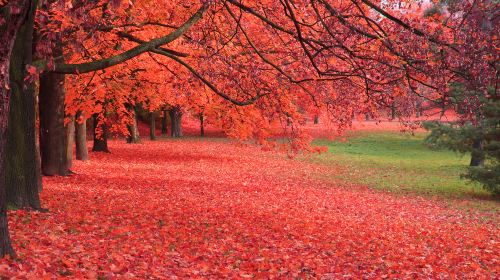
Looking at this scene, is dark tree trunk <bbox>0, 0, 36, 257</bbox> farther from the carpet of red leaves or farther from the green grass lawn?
the green grass lawn

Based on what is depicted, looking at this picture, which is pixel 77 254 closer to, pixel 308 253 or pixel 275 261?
pixel 275 261

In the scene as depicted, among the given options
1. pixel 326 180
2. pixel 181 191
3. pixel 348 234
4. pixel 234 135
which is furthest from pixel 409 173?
pixel 348 234

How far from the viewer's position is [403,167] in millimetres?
32188

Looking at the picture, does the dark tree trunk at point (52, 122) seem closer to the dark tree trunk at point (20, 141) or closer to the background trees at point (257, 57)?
the background trees at point (257, 57)

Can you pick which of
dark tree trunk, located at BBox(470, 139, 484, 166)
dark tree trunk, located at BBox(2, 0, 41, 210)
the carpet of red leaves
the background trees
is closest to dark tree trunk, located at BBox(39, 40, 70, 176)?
the background trees

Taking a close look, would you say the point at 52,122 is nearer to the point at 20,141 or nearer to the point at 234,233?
the point at 20,141

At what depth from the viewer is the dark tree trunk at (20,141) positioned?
31.8 feet

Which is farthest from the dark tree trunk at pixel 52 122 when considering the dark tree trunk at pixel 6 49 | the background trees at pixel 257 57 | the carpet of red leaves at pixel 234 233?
the dark tree trunk at pixel 6 49

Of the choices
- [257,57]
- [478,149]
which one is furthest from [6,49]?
[478,149]

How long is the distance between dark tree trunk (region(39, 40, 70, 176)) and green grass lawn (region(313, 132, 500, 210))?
12.4m

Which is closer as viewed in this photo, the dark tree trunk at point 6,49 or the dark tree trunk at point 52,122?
the dark tree trunk at point 6,49

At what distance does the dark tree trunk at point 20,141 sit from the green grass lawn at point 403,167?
14573 mm

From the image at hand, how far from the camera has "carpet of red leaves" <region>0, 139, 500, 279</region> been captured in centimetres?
773

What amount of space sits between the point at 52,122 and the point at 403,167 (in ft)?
69.4
